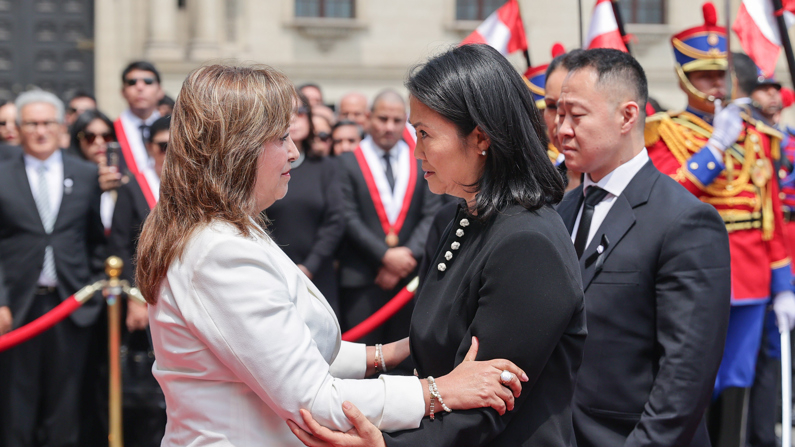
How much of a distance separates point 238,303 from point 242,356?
0.12 meters

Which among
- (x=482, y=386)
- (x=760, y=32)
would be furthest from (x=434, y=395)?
(x=760, y=32)

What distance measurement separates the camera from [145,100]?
6570 millimetres

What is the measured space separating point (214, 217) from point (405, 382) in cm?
59

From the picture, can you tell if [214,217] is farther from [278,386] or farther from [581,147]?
[581,147]

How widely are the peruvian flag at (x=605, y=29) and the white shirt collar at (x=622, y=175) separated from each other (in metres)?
1.80

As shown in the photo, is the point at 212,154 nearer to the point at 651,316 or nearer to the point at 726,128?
the point at 651,316

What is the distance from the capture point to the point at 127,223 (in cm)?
529

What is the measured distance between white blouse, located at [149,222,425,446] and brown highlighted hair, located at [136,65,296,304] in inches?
2.0

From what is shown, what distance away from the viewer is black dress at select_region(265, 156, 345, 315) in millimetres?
5457

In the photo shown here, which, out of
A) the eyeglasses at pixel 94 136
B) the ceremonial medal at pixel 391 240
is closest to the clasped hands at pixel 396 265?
the ceremonial medal at pixel 391 240

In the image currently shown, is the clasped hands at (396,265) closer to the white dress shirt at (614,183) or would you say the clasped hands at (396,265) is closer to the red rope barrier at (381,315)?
the red rope barrier at (381,315)

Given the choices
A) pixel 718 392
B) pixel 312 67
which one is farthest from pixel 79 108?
pixel 312 67

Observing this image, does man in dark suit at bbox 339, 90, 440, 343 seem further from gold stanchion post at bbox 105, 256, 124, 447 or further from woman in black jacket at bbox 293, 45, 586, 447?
woman in black jacket at bbox 293, 45, 586, 447

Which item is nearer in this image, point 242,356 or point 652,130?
Result: point 242,356
